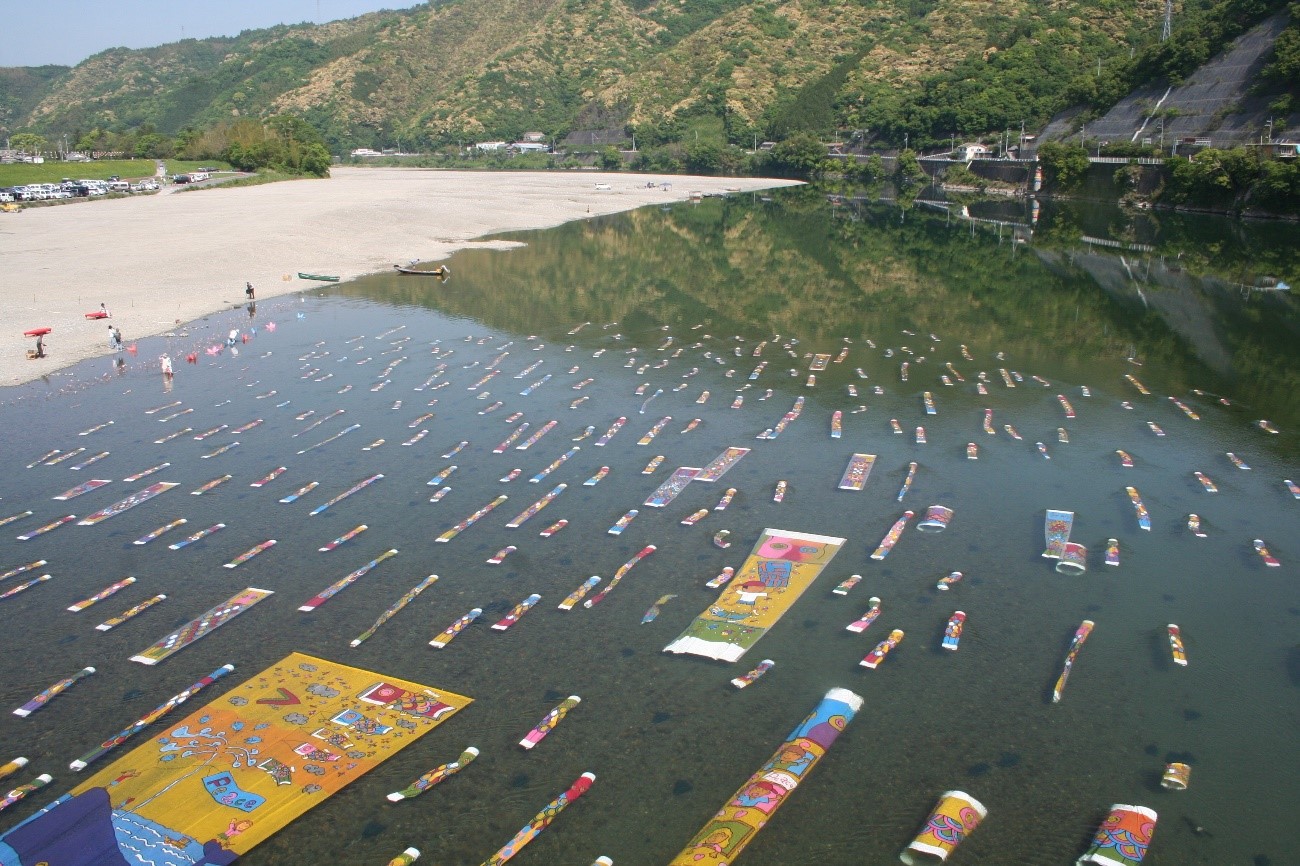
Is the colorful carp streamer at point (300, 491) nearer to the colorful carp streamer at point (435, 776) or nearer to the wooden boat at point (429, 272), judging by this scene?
the colorful carp streamer at point (435, 776)

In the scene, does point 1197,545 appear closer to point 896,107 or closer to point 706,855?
point 706,855

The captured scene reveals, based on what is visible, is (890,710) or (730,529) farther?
(730,529)

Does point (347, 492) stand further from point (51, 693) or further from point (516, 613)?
point (51, 693)

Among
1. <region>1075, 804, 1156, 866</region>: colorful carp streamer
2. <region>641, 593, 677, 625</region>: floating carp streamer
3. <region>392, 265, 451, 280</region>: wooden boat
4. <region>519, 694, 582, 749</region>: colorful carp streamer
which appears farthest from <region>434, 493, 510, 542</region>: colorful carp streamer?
<region>392, 265, 451, 280</region>: wooden boat

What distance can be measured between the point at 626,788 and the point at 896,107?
567 feet

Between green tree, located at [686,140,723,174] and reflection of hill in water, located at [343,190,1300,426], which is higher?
green tree, located at [686,140,723,174]

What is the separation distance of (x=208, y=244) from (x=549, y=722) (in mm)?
69779

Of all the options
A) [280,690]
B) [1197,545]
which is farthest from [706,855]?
[1197,545]

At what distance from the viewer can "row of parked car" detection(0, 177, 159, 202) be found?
110 m

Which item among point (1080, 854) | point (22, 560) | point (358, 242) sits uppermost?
point (358, 242)

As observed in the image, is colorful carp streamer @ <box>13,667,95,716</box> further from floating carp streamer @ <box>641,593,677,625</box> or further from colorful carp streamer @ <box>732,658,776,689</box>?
colorful carp streamer @ <box>732,658,776,689</box>

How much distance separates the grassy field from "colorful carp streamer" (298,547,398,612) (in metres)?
124

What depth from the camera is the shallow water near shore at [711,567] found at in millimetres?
15727

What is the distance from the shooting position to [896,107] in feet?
556
